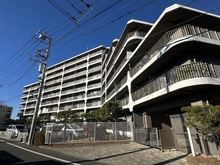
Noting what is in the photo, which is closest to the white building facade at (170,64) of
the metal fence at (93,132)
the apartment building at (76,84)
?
the metal fence at (93,132)

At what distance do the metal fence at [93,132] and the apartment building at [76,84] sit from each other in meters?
19.5

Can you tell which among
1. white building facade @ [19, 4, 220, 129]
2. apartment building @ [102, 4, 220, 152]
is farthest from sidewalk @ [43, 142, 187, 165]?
white building facade @ [19, 4, 220, 129]

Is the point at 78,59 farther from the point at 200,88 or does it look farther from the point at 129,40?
the point at 200,88

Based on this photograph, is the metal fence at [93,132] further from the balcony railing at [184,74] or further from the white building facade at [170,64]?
the balcony railing at [184,74]

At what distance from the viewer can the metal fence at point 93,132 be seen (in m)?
13.0

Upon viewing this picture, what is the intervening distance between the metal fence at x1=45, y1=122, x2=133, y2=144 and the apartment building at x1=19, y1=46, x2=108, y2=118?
19.5 m

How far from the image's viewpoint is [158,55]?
11.0 m

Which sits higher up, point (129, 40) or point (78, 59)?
point (78, 59)

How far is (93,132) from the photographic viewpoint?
13625mm

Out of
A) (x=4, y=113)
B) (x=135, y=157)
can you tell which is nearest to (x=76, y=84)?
(x=135, y=157)

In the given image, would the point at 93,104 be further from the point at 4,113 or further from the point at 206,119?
the point at 4,113

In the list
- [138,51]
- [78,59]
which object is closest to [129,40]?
[138,51]

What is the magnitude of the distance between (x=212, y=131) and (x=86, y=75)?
3612cm

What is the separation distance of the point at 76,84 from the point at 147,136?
32.6 m
